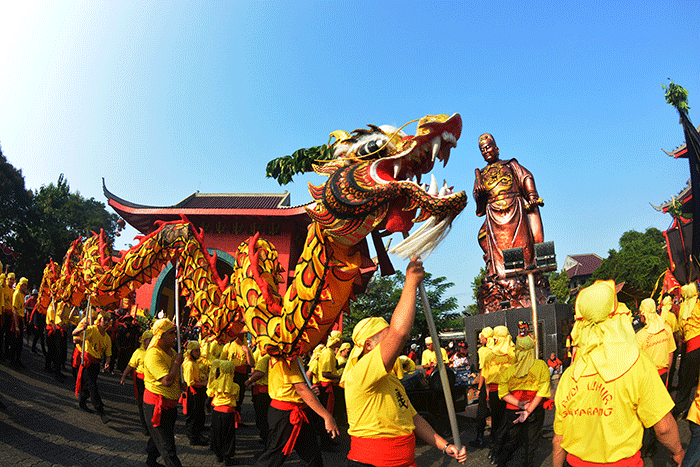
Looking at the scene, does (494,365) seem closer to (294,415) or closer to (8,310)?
(294,415)

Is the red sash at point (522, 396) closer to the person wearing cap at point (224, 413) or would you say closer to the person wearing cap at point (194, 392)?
the person wearing cap at point (224, 413)

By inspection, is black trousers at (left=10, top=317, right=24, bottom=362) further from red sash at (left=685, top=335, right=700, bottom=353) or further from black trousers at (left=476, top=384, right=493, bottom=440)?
red sash at (left=685, top=335, right=700, bottom=353)

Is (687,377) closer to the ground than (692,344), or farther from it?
closer to the ground

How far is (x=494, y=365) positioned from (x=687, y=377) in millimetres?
2681

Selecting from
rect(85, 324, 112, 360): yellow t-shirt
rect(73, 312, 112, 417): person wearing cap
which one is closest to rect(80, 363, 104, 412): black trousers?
rect(73, 312, 112, 417): person wearing cap

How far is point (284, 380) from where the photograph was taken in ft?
13.6

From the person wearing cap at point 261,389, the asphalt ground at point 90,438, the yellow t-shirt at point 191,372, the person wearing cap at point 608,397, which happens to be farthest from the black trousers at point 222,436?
the person wearing cap at point 608,397

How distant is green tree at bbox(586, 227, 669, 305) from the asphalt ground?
25726 mm

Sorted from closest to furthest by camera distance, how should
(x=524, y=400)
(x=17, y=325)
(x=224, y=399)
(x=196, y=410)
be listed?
(x=524, y=400) → (x=224, y=399) → (x=196, y=410) → (x=17, y=325)

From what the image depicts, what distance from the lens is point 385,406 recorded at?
8.21 ft

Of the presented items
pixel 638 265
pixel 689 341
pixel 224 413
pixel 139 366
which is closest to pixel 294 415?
pixel 224 413

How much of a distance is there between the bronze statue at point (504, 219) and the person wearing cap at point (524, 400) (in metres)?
8.29

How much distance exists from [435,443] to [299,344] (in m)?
1.80

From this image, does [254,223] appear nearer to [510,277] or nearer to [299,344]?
[510,277]
